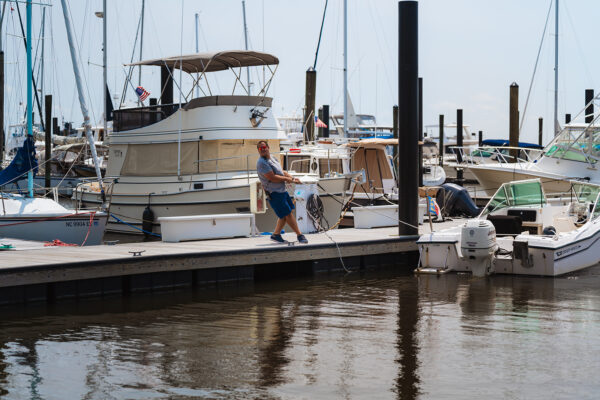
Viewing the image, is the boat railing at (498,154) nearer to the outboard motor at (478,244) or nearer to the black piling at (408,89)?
the black piling at (408,89)

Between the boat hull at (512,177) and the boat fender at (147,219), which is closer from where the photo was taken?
the boat fender at (147,219)

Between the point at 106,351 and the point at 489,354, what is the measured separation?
3.95 metres

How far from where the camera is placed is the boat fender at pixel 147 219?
68.0 feet

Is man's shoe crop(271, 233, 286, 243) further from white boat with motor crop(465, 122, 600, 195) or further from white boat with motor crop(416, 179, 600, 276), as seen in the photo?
white boat with motor crop(465, 122, 600, 195)

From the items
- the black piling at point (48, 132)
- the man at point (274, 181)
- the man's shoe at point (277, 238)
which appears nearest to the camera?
the man at point (274, 181)

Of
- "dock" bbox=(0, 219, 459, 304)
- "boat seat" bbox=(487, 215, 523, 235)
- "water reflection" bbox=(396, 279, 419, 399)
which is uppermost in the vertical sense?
"boat seat" bbox=(487, 215, 523, 235)

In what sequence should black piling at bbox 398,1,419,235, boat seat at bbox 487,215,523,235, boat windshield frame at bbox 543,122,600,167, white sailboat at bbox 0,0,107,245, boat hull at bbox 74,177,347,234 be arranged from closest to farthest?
black piling at bbox 398,1,419,235 → boat seat at bbox 487,215,523,235 → white sailboat at bbox 0,0,107,245 → boat hull at bbox 74,177,347,234 → boat windshield frame at bbox 543,122,600,167

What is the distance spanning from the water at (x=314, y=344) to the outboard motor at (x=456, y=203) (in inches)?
317

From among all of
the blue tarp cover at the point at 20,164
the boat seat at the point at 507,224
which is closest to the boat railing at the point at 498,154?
the boat seat at the point at 507,224

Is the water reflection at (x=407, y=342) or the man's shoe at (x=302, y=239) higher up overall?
the man's shoe at (x=302, y=239)

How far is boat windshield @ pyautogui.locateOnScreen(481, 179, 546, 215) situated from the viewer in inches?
635

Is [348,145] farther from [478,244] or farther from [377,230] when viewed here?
[478,244]

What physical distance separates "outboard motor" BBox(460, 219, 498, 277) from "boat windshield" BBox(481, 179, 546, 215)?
213 centimetres

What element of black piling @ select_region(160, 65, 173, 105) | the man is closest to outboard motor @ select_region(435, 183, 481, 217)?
black piling @ select_region(160, 65, 173, 105)
